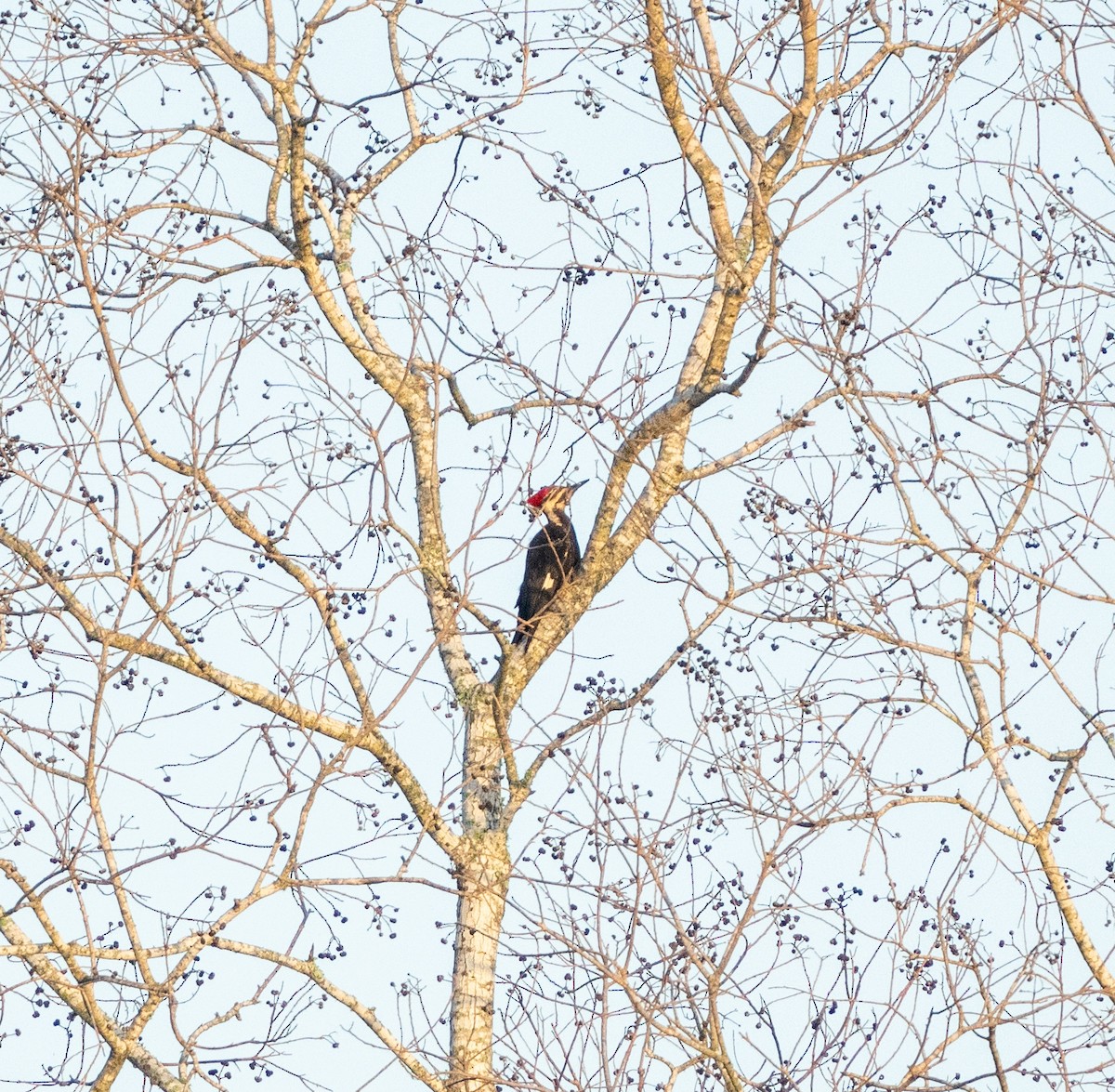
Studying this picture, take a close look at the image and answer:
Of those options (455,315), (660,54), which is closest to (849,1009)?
(455,315)

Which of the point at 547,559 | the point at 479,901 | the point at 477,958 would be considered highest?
the point at 547,559

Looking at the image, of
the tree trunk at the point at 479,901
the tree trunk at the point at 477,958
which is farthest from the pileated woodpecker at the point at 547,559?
the tree trunk at the point at 477,958

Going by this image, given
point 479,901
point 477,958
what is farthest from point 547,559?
point 477,958

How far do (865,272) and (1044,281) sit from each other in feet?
2.01

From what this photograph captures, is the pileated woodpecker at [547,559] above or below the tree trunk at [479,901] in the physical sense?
above

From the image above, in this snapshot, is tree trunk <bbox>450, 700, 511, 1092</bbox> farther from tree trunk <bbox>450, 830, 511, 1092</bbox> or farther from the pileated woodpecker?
the pileated woodpecker

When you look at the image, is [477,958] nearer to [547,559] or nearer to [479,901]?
[479,901]

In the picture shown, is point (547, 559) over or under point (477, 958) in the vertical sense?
over

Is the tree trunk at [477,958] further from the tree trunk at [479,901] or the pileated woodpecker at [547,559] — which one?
the pileated woodpecker at [547,559]

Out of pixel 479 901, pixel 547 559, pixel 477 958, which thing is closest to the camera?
pixel 477 958

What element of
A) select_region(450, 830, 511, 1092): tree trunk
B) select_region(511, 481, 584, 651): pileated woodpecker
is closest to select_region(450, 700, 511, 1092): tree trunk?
select_region(450, 830, 511, 1092): tree trunk

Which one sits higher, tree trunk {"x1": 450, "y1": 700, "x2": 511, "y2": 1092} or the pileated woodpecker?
the pileated woodpecker

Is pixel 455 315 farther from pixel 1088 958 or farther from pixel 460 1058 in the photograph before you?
pixel 1088 958

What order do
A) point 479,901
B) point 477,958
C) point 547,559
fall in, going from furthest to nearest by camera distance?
point 547,559
point 479,901
point 477,958
